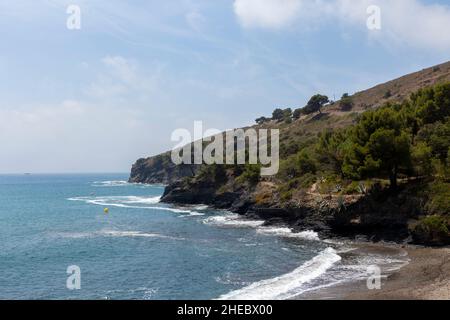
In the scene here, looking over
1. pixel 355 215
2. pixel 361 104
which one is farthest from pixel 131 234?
pixel 361 104

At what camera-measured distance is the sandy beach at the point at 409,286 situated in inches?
943

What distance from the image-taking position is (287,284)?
93.2ft

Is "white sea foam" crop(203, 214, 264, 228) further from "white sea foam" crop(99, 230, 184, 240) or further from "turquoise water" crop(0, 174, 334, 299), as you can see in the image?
"white sea foam" crop(99, 230, 184, 240)

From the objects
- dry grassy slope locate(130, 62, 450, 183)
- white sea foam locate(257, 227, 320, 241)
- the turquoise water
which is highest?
dry grassy slope locate(130, 62, 450, 183)

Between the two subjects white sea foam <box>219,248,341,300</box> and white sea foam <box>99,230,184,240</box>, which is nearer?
white sea foam <box>219,248,341,300</box>

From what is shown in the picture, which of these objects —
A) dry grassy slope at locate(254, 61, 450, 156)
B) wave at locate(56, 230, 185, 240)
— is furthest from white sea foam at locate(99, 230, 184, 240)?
dry grassy slope at locate(254, 61, 450, 156)

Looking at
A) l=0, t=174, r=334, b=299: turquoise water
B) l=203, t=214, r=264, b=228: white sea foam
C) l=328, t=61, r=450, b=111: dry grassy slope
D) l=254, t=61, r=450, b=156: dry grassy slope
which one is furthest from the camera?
l=254, t=61, r=450, b=156: dry grassy slope

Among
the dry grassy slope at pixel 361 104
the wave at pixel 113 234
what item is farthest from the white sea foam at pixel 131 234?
the dry grassy slope at pixel 361 104

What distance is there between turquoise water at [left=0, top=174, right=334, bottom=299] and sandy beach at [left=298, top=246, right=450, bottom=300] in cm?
Result: 363

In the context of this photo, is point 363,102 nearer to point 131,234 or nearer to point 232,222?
point 232,222

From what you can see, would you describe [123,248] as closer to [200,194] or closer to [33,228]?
[33,228]

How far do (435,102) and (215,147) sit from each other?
278 feet

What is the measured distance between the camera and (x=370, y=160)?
43.6 meters

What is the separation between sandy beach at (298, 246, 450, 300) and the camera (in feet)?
78.6
